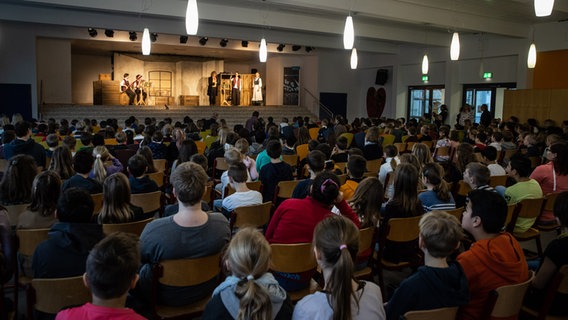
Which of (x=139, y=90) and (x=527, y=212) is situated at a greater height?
(x=139, y=90)

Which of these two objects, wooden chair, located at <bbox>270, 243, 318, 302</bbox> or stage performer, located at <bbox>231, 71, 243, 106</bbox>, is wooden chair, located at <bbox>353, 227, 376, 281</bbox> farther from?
stage performer, located at <bbox>231, 71, 243, 106</bbox>

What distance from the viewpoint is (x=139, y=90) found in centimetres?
2048

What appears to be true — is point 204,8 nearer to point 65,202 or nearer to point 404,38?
point 404,38

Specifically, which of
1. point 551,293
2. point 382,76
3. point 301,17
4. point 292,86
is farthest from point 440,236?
point 292,86

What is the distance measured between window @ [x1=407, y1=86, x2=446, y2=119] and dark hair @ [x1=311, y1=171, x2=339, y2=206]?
15.1m

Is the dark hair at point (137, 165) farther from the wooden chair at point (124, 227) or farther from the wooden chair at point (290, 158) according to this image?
the wooden chair at point (290, 158)

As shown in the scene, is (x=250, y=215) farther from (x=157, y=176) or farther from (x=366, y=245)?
(x=157, y=176)

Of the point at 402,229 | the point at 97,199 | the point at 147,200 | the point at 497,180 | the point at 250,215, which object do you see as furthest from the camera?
the point at 497,180

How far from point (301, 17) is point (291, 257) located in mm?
10389

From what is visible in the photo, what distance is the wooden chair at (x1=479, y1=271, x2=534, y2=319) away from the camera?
6.91ft

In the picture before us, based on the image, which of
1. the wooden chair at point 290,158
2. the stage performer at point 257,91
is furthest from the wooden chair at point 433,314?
the stage performer at point 257,91

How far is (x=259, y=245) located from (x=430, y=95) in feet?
55.7

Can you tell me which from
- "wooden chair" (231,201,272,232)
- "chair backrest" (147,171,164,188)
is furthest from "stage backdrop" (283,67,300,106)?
"wooden chair" (231,201,272,232)

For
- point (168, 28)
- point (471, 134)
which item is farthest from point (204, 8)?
point (471, 134)
